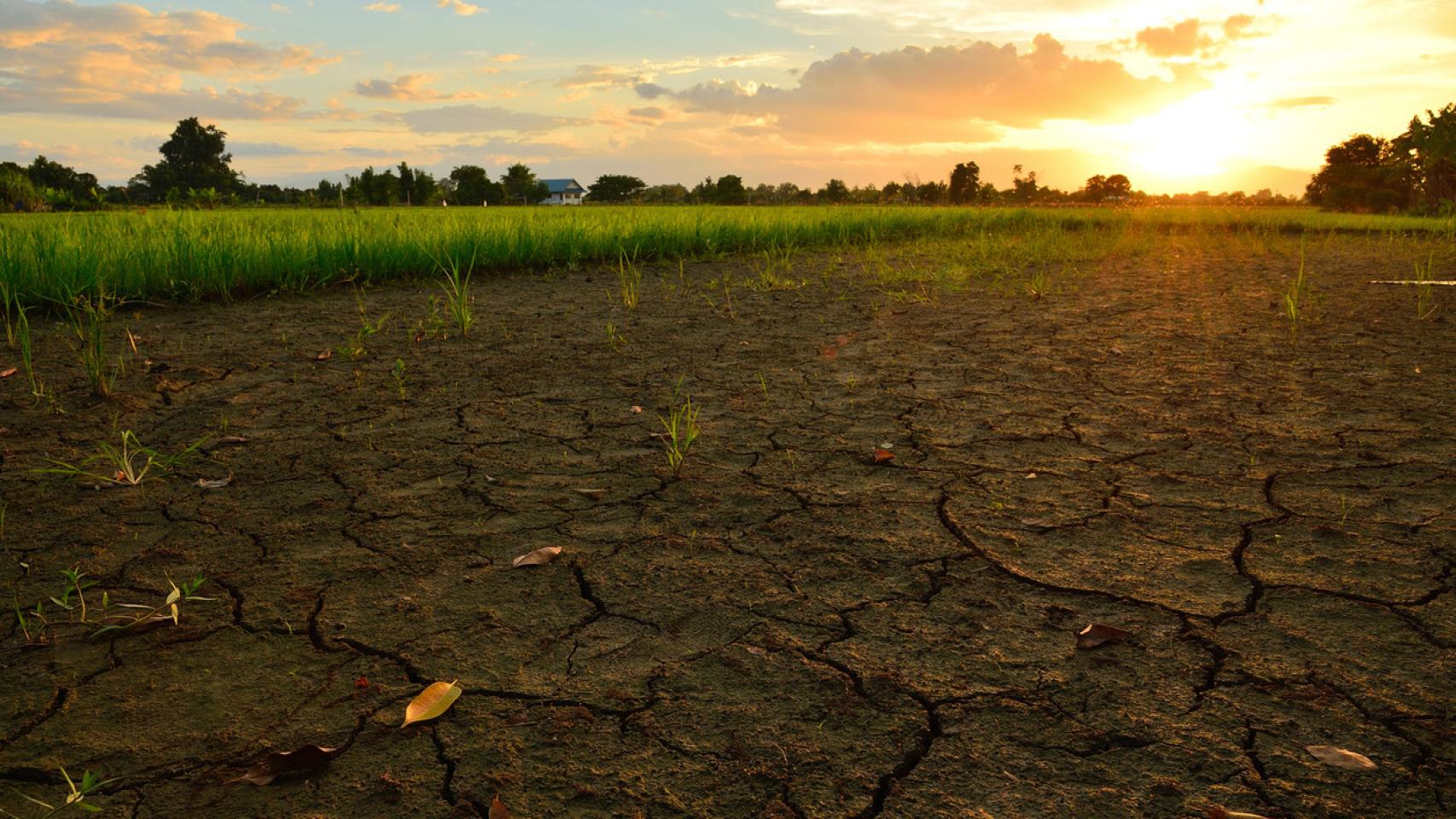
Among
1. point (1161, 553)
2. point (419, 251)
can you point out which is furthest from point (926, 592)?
point (419, 251)

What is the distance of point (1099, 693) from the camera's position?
1.46 metres

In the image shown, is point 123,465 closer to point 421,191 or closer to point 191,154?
point 421,191

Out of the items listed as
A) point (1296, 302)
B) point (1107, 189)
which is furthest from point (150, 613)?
point (1107, 189)

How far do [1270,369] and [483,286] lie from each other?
4.68 metres

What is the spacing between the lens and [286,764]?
130 centimetres

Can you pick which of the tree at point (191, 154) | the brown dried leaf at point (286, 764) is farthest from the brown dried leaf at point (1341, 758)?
the tree at point (191, 154)

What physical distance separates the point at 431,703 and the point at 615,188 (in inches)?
1610

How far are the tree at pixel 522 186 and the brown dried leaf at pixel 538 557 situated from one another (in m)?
45.7

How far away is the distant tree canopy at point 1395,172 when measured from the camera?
17.4m

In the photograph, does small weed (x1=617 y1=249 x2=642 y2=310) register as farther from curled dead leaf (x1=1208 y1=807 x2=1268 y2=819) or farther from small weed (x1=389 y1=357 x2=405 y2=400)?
curled dead leaf (x1=1208 y1=807 x2=1268 y2=819)

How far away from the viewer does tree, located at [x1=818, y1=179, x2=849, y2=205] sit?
20.6 metres

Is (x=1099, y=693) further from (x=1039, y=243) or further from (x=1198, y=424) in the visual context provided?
(x=1039, y=243)

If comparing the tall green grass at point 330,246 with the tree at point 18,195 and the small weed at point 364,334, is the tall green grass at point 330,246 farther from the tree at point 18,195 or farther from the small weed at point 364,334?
the tree at point 18,195

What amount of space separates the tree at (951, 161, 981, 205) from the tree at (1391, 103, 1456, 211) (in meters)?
8.92
